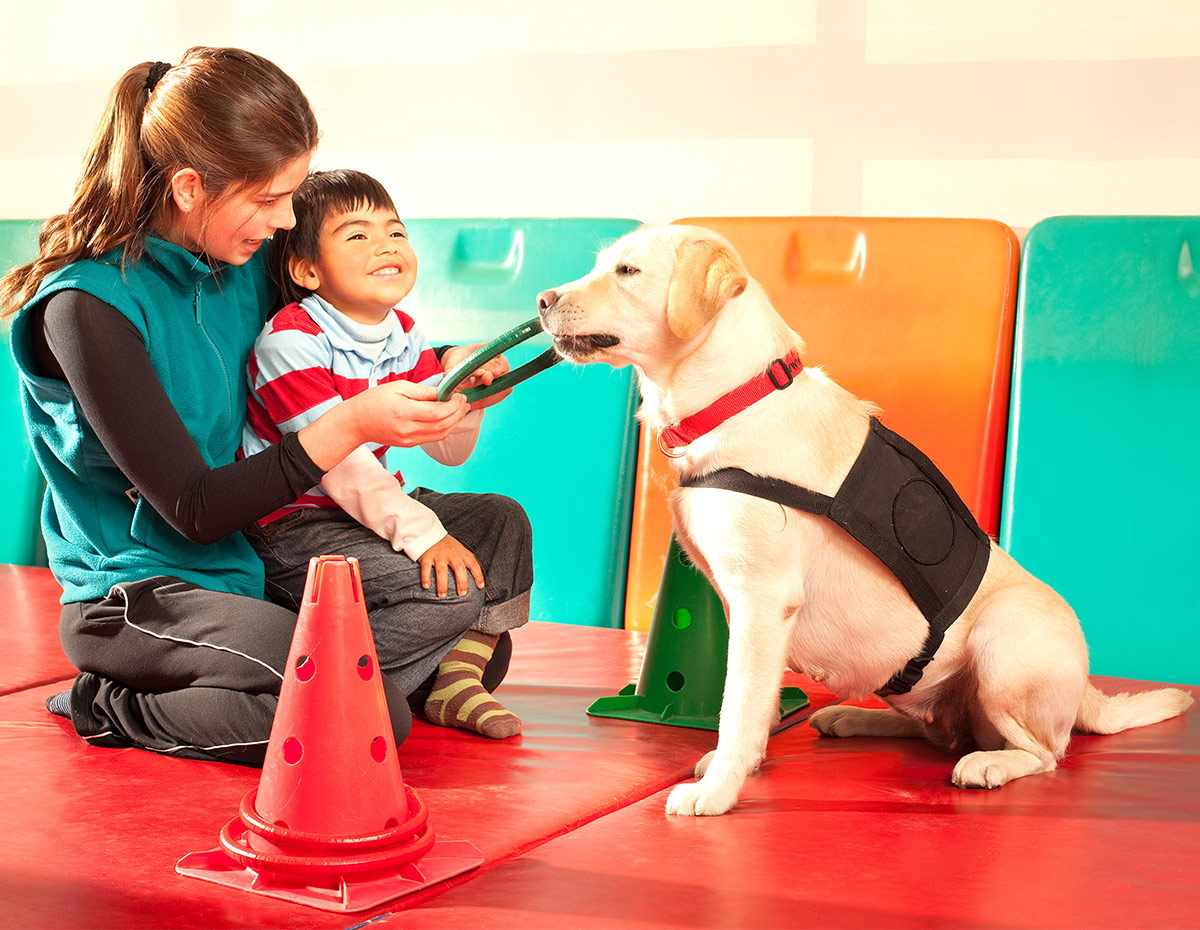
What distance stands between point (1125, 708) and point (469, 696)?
4.01 ft

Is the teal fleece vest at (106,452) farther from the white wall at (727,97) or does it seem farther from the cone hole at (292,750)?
the white wall at (727,97)

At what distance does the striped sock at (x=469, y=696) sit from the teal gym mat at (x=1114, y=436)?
132cm

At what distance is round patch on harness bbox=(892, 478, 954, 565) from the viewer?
73.2 inches

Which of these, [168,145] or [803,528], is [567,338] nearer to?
[803,528]

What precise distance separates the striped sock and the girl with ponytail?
207mm

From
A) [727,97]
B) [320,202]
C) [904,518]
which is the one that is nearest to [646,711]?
[904,518]

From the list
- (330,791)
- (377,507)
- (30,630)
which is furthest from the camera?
(30,630)

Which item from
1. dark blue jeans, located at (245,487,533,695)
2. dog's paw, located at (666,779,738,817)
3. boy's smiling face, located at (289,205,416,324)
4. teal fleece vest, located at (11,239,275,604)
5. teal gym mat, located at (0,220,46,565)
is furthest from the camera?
teal gym mat, located at (0,220,46,565)

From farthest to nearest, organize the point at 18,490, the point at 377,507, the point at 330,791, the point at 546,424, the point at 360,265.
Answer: the point at 18,490 < the point at 546,424 < the point at 360,265 < the point at 377,507 < the point at 330,791

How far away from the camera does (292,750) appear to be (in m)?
1.40

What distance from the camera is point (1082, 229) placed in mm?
2750

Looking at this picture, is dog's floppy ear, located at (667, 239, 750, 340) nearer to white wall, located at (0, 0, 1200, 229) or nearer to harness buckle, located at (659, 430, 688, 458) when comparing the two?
harness buckle, located at (659, 430, 688, 458)

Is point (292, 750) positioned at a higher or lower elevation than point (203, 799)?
higher

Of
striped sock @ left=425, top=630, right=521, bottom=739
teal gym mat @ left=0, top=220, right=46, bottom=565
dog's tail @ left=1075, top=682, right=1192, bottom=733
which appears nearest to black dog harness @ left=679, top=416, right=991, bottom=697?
dog's tail @ left=1075, top=682, right=1192, bottom=733
